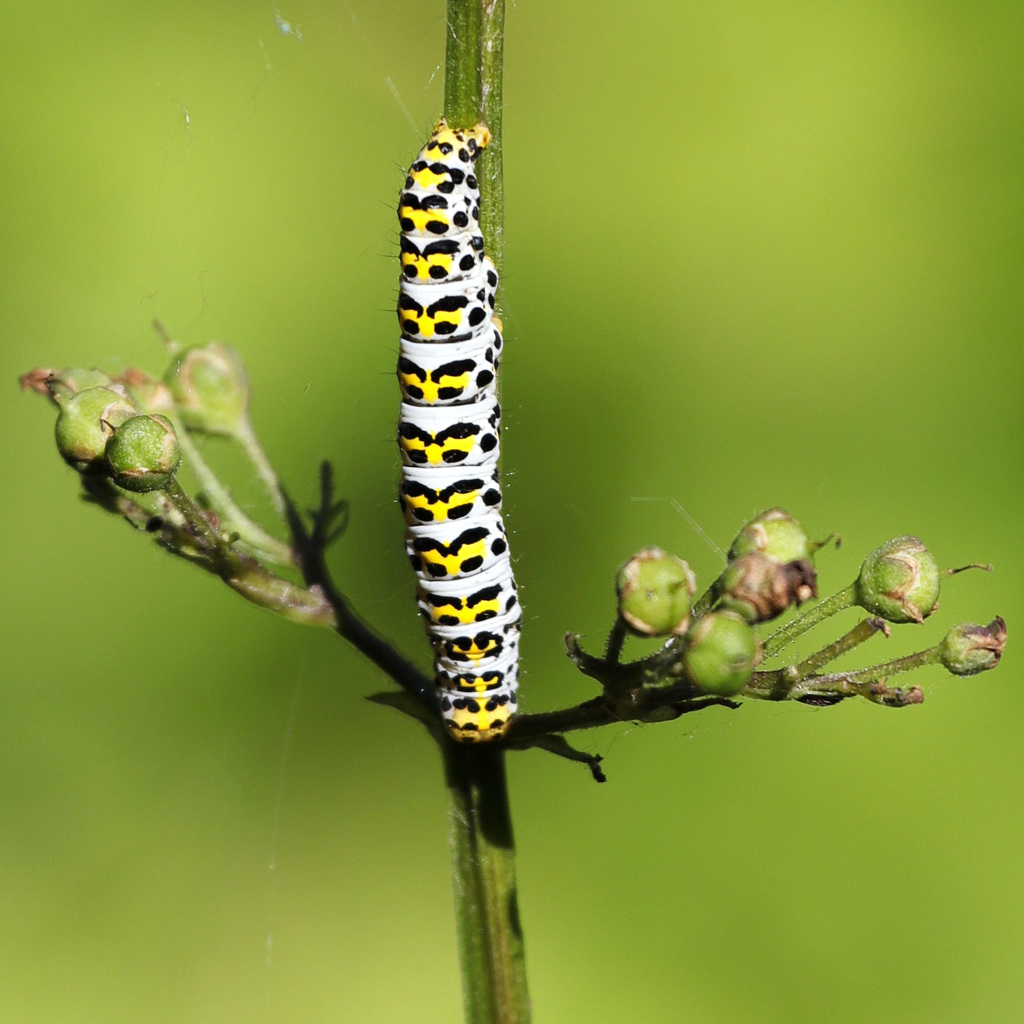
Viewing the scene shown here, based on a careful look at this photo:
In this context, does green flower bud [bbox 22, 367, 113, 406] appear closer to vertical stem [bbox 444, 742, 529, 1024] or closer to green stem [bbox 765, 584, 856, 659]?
vertical stem [bbox 444, 742, 529, 1024]

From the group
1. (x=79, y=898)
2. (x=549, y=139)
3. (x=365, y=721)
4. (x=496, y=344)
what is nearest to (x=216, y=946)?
(x=79, y=898)

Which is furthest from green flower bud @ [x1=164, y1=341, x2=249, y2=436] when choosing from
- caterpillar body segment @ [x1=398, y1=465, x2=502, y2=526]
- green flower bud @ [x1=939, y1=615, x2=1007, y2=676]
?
green flower bud @ [x1=939, y1=615, x2=1007, y2=676]

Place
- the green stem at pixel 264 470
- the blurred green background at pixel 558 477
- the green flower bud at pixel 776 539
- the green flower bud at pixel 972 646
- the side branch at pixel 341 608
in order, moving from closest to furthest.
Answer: the green flower bud at pixel 776 539 → the green flower bud at pixel 972 646 → the side branch at pixel 341 608 → the green stem at pixel 264 470 → the blurred green background at pixel 558 477

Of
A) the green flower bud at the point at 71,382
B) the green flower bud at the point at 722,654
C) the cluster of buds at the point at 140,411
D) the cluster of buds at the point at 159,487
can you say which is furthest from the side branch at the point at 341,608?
the green flower bud at the point at 722,654

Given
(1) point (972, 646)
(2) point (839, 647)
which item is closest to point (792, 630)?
(2) point (839, 647)

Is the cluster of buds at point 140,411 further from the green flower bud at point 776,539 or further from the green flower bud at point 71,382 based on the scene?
the green flower bud at point 776,539

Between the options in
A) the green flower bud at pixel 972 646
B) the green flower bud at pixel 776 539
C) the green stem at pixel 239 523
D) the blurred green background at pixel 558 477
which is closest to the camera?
the green flower bud at pixel 776 539

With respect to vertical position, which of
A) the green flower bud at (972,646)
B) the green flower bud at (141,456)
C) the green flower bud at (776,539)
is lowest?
the green flower bud at (972,646)
